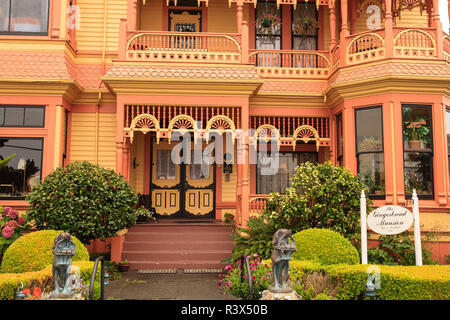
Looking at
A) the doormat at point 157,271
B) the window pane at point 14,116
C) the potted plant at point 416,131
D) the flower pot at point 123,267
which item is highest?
the window pane at point 14,116

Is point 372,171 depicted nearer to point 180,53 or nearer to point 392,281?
point 392,281

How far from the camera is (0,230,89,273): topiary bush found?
22.1ft

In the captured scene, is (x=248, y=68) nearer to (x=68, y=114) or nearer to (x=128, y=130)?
(x=128, y=130)

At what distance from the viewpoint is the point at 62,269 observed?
4844 mm

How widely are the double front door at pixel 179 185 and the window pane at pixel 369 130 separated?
4994mm

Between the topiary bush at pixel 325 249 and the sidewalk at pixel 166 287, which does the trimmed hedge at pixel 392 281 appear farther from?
the sidewalk at pixel 166 287

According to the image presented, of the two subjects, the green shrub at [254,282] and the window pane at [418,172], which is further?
the window pane at [418,172]

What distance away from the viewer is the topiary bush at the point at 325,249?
6.89 meters

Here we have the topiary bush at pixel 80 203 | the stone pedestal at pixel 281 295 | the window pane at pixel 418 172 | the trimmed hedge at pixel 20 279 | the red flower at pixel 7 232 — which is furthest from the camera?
the window pane at pixel 418 172

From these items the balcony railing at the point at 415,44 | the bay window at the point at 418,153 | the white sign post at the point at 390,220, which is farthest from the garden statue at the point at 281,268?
the balcony railing at the point at 415,44

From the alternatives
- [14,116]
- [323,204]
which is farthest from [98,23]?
[323,204]

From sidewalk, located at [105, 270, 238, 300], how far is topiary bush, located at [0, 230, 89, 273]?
111 cm

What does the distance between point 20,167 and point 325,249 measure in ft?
28.3

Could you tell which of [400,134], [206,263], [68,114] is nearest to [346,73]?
[400,134]
